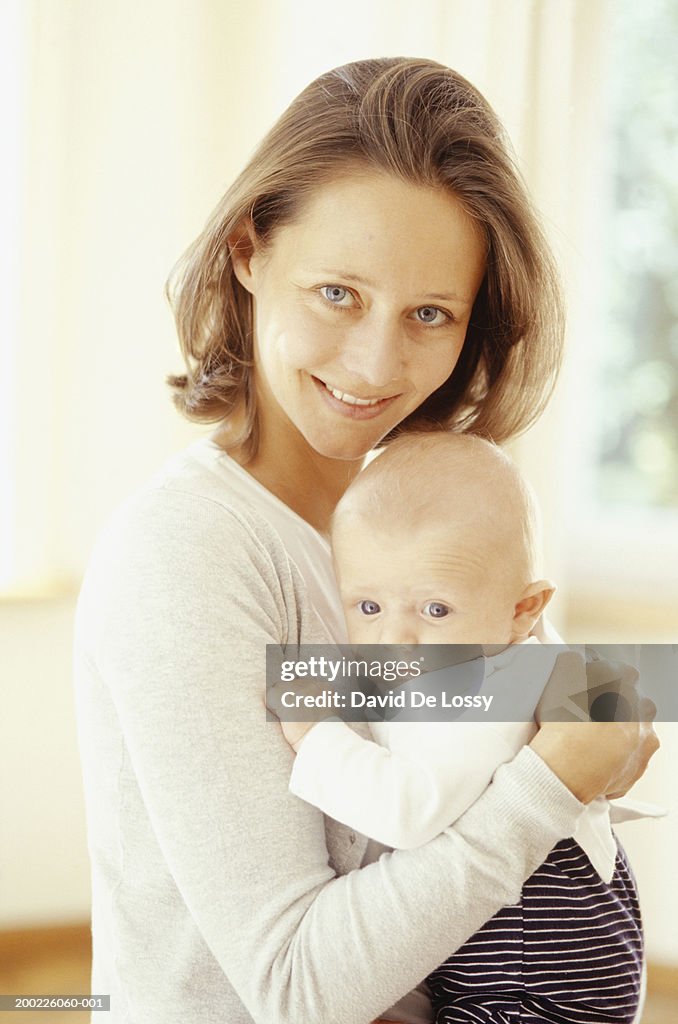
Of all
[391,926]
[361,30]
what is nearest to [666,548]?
[361,30]

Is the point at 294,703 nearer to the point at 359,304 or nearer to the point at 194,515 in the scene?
the point at 194,515

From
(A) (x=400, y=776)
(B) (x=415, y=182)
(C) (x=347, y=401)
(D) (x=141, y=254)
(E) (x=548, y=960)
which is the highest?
(D) (x=141, y=254)

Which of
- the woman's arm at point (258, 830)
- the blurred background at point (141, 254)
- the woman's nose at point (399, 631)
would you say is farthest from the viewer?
the blurred background at point (141, 254)

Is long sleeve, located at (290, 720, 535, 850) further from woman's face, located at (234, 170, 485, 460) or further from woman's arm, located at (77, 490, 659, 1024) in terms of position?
woman's face, located at (234, 170, 485, 460)

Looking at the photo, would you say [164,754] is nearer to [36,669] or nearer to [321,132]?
[321,132]

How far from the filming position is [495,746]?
71cm

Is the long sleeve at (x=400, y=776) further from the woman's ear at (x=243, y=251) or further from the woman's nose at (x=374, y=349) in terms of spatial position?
the woman's ear at (x=243, y=251)

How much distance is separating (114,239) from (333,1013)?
4.67 feet

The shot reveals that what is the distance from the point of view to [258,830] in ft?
2.18

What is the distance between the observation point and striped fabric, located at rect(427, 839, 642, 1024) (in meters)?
0.73

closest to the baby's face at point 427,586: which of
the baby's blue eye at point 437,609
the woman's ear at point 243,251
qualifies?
the baby's blue eye at point 437,609

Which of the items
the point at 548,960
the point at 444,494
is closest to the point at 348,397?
the point at 444,494

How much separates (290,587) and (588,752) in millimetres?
245

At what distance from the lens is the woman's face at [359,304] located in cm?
80
